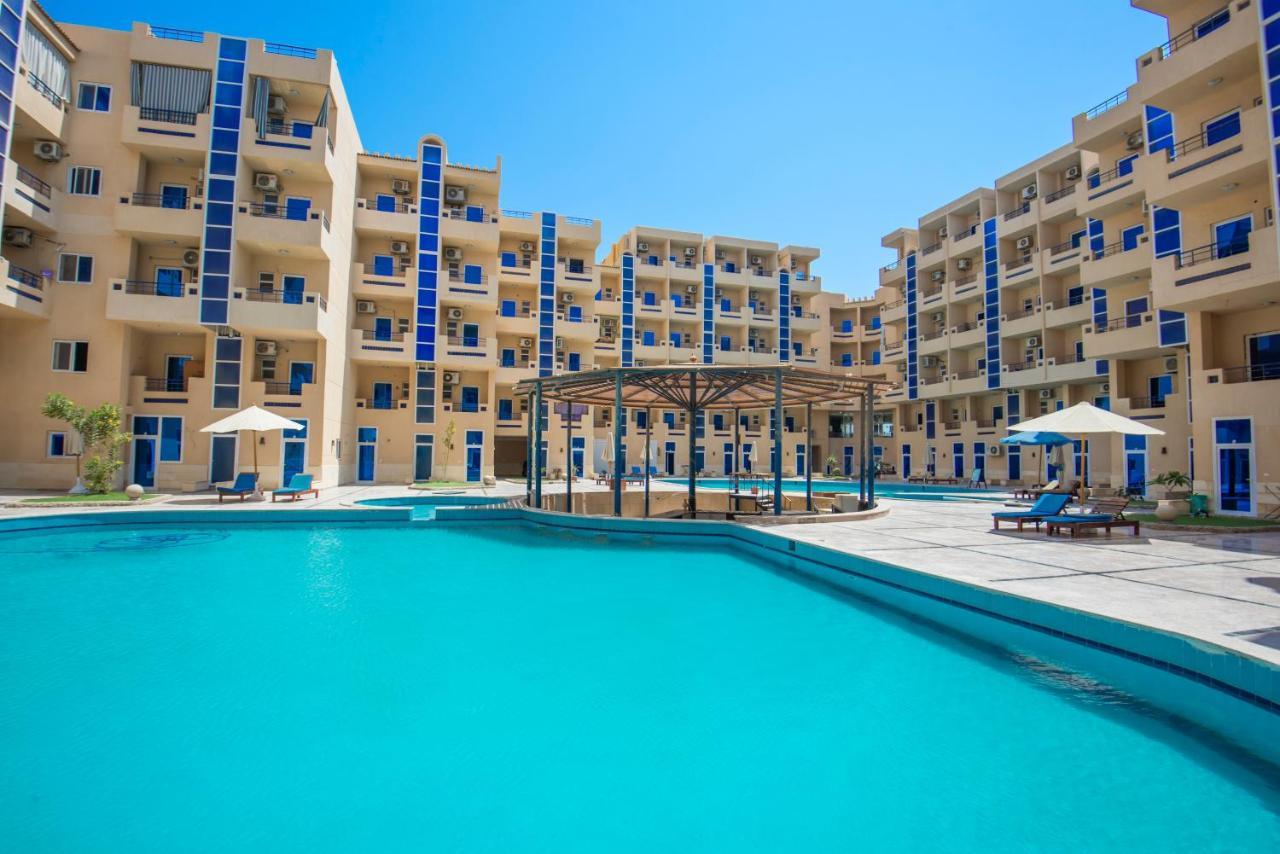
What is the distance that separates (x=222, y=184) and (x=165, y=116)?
3.24 metres

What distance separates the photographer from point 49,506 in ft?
54.2

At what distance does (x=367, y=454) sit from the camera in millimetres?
29422

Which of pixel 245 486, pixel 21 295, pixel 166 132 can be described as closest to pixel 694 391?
pixel 245 486

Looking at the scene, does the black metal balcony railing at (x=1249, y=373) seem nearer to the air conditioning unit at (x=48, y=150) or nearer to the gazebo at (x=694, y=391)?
the gazebo at (x=694, y=391)

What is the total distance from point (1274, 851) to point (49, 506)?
2373 cm

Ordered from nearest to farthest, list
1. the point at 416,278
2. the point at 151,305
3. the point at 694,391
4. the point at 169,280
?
the point at 694,391
the point at 151,305
the point at 169,280
the point at 416,278

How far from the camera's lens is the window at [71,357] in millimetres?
Answer: 21312

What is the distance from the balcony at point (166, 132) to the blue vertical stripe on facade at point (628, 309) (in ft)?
84.4

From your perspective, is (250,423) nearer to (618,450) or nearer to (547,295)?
(618,450)

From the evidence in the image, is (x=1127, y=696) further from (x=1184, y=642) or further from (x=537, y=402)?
(x=537, y=402)

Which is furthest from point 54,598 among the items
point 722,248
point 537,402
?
point 722,248

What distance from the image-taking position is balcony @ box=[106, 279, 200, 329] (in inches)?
845

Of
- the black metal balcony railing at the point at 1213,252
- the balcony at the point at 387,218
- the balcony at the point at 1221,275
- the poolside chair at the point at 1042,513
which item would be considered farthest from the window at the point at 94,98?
the black metal balcony railing at the point at 1213,252

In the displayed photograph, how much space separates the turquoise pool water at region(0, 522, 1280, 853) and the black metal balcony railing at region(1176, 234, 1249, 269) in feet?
58.6
